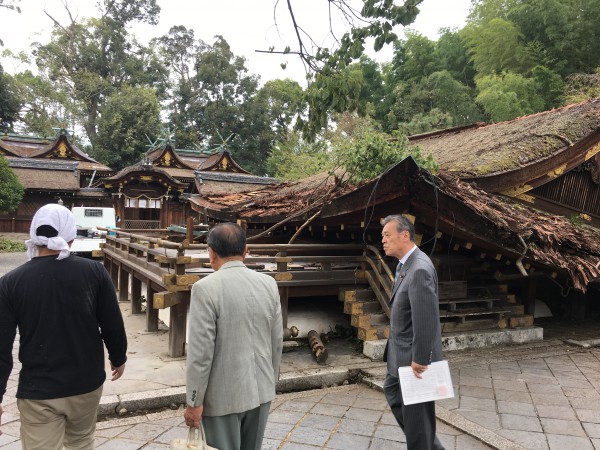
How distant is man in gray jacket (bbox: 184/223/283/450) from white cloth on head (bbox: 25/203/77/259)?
2.74ft

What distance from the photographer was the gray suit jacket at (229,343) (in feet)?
7.70

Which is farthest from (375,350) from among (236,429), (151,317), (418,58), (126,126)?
(126,126)

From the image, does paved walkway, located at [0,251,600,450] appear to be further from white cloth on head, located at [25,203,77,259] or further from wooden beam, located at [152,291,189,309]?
white cloth on head, located at [25,203,77,259]

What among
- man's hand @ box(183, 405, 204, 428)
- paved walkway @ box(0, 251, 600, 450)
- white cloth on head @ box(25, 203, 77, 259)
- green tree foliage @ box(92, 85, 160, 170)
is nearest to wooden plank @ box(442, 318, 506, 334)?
paved walkway @ box(0, 251, 600, 450)

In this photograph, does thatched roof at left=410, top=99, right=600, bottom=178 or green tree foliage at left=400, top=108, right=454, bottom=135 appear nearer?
thatched roof at left=410, top=99, right=600, bottom=178

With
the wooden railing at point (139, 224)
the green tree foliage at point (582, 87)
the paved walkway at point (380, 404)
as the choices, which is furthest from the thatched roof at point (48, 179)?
the green tree foliage at point (582, 87)

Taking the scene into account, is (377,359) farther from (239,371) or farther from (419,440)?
(239,371)

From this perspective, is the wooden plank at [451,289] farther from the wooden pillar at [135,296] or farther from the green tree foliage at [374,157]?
the wooden pillar at [135,296]

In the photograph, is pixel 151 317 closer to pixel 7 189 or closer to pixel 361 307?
pixel 361 307

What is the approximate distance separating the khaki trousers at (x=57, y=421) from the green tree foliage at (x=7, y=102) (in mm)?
40250

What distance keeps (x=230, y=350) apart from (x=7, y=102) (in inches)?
1624

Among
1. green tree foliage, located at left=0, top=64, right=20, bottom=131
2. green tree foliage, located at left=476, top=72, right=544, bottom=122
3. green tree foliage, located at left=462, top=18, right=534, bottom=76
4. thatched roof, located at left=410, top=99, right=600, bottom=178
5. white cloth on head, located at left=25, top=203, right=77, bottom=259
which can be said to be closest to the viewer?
white cloth on head, located at left=25, top=203, right=77, bottom=259

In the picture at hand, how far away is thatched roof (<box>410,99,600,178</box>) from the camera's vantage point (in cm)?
761

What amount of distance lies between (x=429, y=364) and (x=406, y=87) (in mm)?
29516
